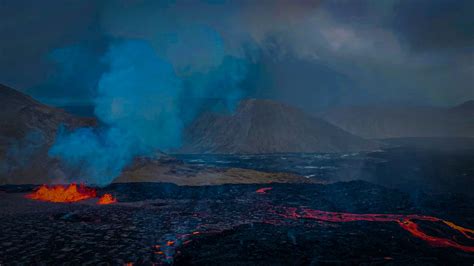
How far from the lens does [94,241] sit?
19234 millimetres

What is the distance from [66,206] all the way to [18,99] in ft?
176

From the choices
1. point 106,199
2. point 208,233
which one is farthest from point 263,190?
point 208,233

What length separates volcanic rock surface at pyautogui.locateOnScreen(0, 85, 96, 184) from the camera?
1871 inches

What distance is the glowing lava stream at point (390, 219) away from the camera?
23.0 meters

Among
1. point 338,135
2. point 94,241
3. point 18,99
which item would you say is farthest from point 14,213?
point 338,135

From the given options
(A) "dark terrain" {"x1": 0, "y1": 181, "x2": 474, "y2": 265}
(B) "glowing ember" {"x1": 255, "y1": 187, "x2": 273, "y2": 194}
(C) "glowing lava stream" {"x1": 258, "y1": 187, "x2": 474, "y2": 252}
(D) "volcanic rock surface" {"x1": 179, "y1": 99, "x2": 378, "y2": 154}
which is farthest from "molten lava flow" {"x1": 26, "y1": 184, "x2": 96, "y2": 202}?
(D) "volcanic rock surface" {"x1": 179, "y1": 99, "x2": 378, "y2": 154}

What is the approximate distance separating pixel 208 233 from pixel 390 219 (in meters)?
18.4

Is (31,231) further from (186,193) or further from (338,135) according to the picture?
(338,135)

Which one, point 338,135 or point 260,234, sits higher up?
point 338,135

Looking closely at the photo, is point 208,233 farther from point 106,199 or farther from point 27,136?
point 27,136

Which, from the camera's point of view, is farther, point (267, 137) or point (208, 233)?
point (267, 137)

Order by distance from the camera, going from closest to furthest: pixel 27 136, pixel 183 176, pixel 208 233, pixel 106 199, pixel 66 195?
pixel 208 233 → pixel 106 199 → pixel 66 195 → pixel 27 136 → pixel 183 176

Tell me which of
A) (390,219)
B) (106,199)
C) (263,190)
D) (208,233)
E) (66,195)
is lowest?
(390,219)

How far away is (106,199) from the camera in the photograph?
34156 millimetres
